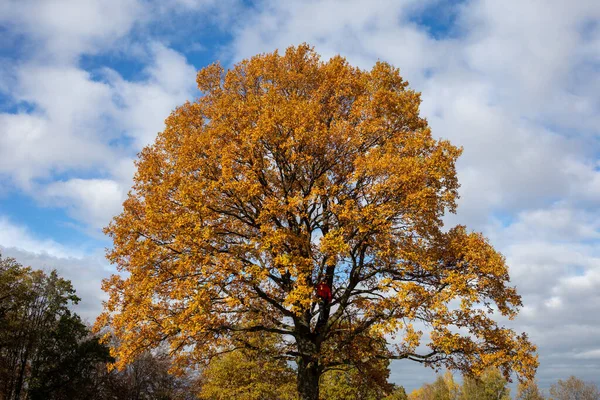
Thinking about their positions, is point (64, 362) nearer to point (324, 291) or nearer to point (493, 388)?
point (324, 291)

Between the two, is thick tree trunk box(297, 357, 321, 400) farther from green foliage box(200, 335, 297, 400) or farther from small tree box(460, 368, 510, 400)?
small tree box(460, 368, 510, 400)

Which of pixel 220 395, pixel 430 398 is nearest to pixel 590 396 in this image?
pixel 430 398

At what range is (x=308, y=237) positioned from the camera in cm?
1714

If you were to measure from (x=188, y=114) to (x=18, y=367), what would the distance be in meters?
32.5

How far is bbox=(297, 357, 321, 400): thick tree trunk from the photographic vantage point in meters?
17.1

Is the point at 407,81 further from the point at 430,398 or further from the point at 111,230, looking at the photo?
the point at 430,398

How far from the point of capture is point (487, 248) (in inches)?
629

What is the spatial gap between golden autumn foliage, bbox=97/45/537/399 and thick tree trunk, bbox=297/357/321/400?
6 cm

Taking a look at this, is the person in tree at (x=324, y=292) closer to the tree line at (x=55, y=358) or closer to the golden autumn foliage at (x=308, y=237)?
the golden autumn foliage at (x=308, y=237)

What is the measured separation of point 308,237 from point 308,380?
18.9 feet

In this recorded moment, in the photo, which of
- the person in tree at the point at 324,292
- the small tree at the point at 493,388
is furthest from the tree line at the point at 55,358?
the small tree at the point at 493,388

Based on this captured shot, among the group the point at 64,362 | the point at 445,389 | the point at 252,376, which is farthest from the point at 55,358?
the point at 445,389

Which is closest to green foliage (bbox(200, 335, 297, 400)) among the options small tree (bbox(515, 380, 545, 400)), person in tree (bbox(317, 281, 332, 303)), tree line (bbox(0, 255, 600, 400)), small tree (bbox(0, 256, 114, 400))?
tree line (bbox(0, 255, 600, 400))

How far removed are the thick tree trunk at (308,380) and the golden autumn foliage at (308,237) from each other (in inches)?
2.2
